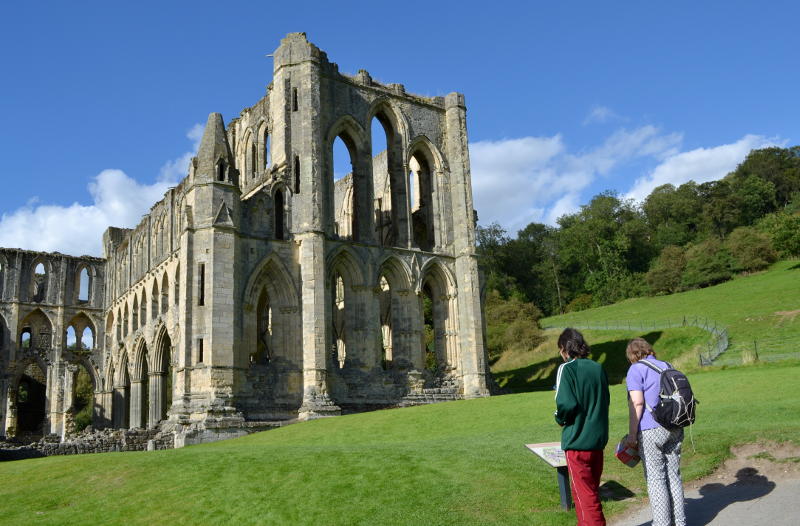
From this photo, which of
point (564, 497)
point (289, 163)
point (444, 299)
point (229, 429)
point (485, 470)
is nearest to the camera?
point (564, 497)

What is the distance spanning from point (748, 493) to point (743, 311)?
3743 centimetres

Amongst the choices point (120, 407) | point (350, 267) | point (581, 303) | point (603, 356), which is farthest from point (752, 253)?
point (120, 407)

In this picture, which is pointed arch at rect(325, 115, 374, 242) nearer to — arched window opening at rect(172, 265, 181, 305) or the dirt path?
arched window opening at rect(172, 265, 181, 305)

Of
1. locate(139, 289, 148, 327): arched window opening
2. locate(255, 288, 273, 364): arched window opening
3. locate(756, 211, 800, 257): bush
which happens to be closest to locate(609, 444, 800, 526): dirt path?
locate(255, 288, 273, 364): arched window opening

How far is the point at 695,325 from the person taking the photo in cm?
3950

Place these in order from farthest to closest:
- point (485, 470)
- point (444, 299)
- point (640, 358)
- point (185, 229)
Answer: point (444, 299) < point (185, 229) < point (485, 470) < point (640, 358)

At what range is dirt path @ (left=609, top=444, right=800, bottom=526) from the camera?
7.80 meters

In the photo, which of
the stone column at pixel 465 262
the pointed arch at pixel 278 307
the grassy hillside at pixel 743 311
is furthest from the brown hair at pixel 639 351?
the stone column at pixel 465 262

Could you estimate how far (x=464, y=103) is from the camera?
36562 mm

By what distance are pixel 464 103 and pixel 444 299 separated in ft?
31.7

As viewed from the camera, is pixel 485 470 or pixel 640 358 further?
pixel 485 470

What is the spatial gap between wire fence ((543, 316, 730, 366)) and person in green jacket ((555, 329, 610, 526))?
2349 cm

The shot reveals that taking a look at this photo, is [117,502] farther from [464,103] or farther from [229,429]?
[464,103]

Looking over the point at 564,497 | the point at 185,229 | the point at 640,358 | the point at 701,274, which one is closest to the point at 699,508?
the point at 564,497
